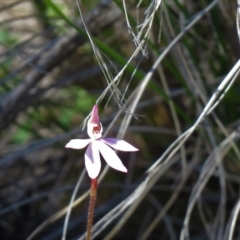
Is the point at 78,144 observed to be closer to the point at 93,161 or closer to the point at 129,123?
the point at 93,161

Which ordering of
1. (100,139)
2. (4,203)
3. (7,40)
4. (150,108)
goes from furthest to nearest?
(7,40)
(150,108)
(4,203)
(100,139)

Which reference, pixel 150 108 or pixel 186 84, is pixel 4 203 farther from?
pixel 186 84

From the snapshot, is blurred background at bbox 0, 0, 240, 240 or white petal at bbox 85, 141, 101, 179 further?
blurred background at bbox 0, 0, 240, 240

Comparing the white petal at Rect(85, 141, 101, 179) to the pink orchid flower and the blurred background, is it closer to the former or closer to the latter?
the pink orchid flower

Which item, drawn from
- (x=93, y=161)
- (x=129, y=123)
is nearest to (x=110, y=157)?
(x=93, y=161)

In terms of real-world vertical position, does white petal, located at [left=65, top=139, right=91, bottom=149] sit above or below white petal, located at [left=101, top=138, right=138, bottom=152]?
above

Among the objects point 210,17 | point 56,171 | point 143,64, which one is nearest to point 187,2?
point 210,17

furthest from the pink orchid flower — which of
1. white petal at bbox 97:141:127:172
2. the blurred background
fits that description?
the blurred background
